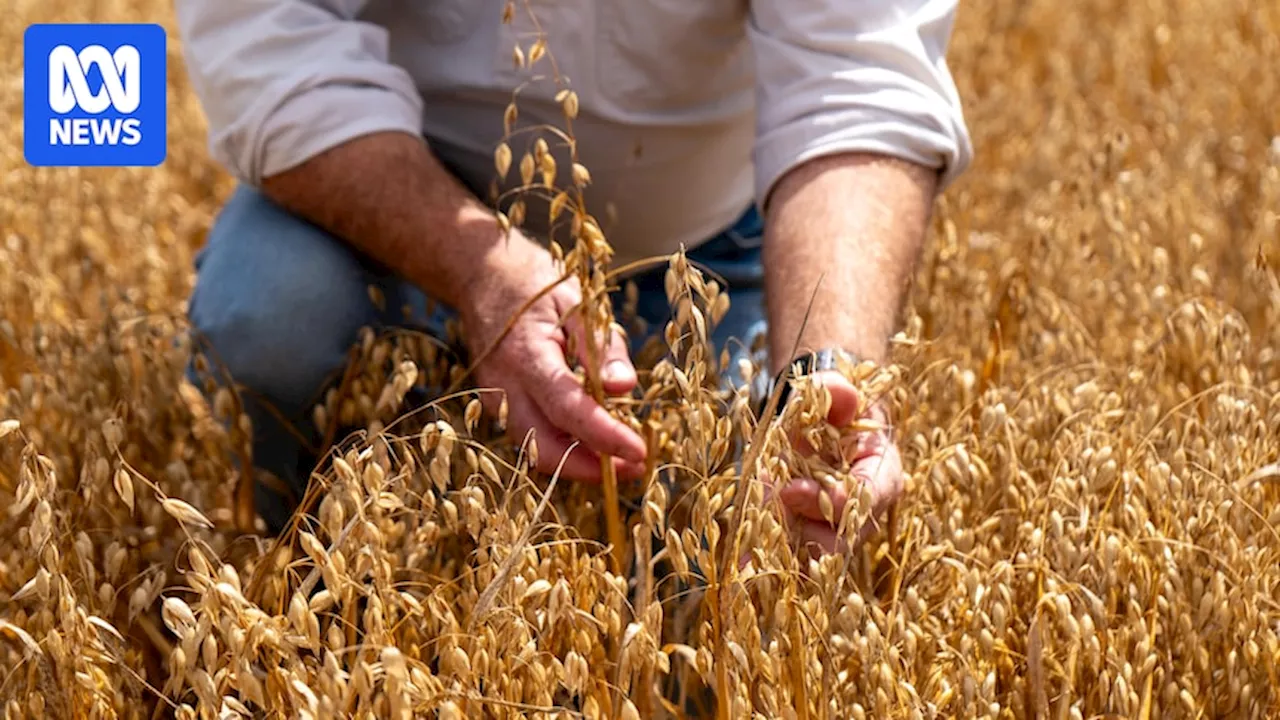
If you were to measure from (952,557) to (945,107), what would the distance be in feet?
1.64

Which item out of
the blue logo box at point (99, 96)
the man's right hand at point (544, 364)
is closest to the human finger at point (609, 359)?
the man's right hand at point (544, 364)

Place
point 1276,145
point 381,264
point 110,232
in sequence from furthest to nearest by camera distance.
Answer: point 110,232 < point 1276,145 < point 381,264

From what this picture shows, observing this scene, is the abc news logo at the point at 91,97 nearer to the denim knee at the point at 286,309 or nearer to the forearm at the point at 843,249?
the denim knee at the point at 286,309

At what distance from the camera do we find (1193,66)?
9.11 ft

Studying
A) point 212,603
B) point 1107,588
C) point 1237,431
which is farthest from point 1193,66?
point 212,603

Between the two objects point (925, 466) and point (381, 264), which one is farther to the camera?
point (381, 264)

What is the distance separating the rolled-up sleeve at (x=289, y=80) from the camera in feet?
5.11

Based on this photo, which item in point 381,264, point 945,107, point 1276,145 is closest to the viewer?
point 945,107

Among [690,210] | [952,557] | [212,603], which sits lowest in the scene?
[690,210]

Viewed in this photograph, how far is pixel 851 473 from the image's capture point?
47.6 inches

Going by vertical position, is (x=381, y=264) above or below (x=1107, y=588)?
below

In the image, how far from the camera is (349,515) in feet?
3.75

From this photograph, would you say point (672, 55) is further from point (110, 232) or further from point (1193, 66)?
point (1193, 66)

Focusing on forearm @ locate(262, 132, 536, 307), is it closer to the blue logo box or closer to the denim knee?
the denim knee
